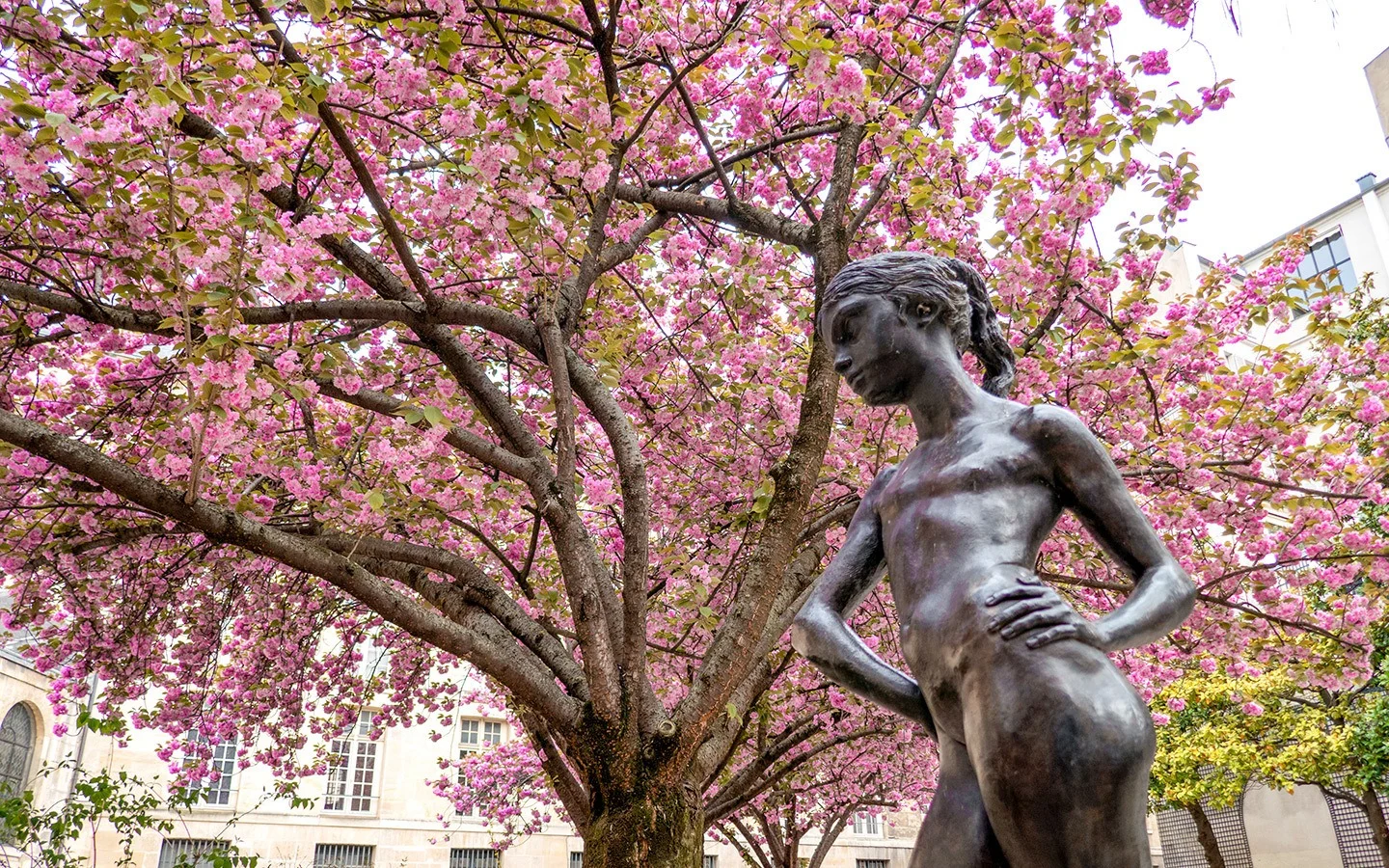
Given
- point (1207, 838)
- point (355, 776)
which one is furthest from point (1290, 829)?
point (355, 776)

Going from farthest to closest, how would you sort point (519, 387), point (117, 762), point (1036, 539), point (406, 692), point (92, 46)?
point (117, 762) < point (406, 692) < point (519, 387) < point (92, 46) < point (1036, 539)

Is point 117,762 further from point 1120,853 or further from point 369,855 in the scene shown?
point 1120,853

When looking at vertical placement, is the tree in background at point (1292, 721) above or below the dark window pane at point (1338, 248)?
below

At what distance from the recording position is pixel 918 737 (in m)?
11.2

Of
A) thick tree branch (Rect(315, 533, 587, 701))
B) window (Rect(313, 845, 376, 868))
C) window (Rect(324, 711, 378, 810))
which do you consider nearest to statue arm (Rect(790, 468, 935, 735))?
thick tree branch (Rect(315, 533, 587, 701))

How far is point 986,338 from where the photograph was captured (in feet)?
7.79

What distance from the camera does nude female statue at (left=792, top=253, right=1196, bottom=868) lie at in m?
1.60

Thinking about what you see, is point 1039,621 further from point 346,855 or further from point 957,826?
point 346,855

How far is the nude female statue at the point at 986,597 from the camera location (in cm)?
160

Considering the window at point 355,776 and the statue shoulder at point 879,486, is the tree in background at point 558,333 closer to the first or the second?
the statue shoulder at point 879,486

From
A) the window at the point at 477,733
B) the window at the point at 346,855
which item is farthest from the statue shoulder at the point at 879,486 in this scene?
the window at the point at 477,733

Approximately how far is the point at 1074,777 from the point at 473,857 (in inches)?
1098

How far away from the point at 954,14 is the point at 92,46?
5656 millimetres

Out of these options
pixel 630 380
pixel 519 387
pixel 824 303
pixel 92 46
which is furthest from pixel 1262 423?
pixel 92 46
